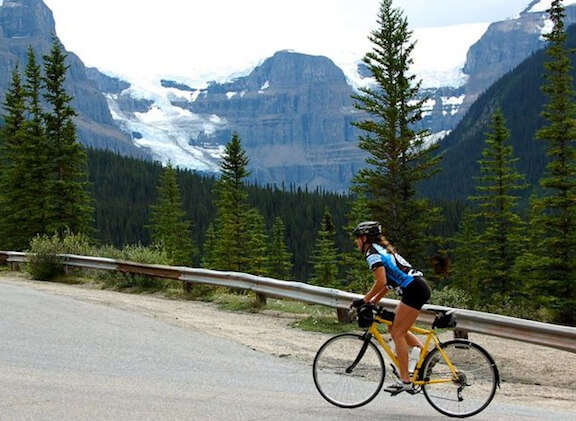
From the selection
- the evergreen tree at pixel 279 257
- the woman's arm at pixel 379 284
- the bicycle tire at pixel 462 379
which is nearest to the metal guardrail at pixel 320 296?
the bicycle tire at pixel 462 379

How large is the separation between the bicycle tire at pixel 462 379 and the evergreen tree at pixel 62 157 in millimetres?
32340

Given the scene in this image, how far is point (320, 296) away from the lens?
13.1 m

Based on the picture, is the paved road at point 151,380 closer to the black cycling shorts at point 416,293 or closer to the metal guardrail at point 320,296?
the black cycling shorts at point 416,293

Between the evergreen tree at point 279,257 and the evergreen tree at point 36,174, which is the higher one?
the evergreen tree at point 36,174

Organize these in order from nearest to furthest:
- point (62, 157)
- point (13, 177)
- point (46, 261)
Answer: point (46, 261), point (62, 157), point (13, 177)

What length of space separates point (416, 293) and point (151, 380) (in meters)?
3.53

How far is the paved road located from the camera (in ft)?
22.2

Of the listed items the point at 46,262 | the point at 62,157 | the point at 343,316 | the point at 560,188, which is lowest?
the point at 343,316

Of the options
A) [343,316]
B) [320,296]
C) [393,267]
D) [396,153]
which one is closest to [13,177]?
[396,153]

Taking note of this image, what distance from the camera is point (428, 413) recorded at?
7105mm

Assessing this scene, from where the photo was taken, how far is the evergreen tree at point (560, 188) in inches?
1090

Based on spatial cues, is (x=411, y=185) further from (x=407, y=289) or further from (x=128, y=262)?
(x=407, y=289)

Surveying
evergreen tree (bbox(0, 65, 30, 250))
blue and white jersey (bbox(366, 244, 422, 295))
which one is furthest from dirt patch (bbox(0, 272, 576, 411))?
evergreen tree (bbox(0, 65, 30, 250))

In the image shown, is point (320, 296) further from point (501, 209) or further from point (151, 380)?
point (501, 209)
